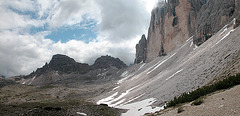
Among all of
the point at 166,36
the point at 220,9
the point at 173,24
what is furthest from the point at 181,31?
the point at 220,9

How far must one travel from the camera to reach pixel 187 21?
83500 millimetres

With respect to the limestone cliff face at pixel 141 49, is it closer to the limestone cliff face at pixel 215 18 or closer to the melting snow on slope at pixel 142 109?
the limestone cliff face at pixel 215 18

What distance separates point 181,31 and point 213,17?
3458 cm

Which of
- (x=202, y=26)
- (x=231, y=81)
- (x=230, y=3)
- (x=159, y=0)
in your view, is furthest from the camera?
(x=159, y=0)

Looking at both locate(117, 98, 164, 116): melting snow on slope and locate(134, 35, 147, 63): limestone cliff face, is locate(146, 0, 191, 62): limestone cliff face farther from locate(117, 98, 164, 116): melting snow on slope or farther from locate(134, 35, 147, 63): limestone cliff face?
locate(117, 98, 164, 116): melting snow on slope

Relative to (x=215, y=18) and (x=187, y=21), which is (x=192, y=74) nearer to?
(x=215, y=18)

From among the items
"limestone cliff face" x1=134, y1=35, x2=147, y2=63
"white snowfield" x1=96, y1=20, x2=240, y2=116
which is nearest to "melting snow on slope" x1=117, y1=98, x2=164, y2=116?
"white snowfield" x1=96, y1=20, x2=240, y2=116

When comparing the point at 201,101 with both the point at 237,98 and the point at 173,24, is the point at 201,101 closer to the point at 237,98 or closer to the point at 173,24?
the point at 237,98

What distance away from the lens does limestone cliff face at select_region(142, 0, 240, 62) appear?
47866 millimetres

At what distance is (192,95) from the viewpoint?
1489cm

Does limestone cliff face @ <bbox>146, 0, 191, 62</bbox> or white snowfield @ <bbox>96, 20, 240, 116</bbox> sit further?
limestone cliff face @ <bbox>146, 0, 191, 62</bbox>

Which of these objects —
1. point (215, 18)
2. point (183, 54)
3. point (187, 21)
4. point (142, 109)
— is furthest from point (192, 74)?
point (187, 21)

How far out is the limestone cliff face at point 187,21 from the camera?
4787 cm

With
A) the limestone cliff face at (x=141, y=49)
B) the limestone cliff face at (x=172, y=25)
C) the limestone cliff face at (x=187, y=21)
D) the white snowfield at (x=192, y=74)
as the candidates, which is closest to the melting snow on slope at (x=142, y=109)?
the white snowfield at (x=192, y=74)
